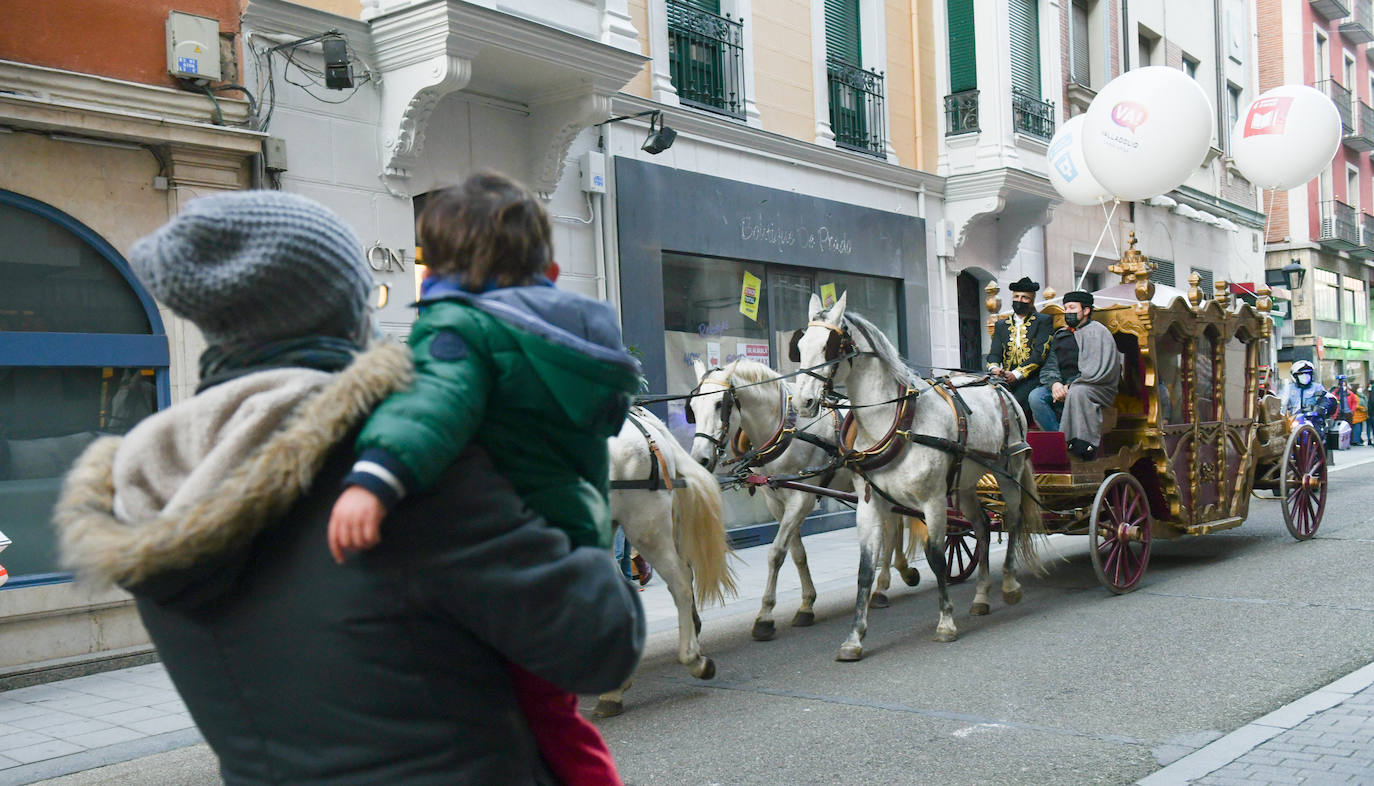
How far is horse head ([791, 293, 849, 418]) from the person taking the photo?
7.18 meters

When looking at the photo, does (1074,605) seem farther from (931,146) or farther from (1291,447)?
(931,146)

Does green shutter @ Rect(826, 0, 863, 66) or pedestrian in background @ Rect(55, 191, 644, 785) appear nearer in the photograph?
pedestrian in background @ Rect(55, 191, 644, 785)

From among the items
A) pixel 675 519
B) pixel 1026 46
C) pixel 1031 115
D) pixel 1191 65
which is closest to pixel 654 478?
pixel 675 519

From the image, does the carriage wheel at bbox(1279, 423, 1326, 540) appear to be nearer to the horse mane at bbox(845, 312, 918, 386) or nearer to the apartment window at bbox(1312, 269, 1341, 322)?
the horse mane at bbox(845, 312, 918, 386)

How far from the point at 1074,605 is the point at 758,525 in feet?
16.9

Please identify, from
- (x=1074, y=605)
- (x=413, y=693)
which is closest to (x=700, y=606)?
(x=1074, y=605)

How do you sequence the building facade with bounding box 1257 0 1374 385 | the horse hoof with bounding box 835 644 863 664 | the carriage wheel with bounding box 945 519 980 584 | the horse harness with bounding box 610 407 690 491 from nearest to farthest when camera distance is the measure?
1. the horse harness with bounding box 610 407 690 491
2. the horse hoof with bounding box 835 644 863 664
3. the carriage wheel with bounding box 945 519 980 584
4. the building facade with bounding box 1257 0 1374 385

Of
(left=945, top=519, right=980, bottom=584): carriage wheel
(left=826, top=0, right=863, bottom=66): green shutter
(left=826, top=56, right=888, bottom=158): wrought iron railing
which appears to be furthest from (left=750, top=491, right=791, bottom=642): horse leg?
(left=826, top=0, right=863, bottom=66): green shutter

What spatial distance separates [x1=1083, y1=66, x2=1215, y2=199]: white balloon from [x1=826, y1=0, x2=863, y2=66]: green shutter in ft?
16.8

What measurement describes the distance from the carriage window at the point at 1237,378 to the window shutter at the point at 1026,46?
22.8 ft

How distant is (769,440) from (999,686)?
104 inches

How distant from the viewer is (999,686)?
241 inches

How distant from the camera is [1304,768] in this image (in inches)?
172

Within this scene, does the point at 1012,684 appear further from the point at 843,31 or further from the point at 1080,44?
the point at 1080,44
